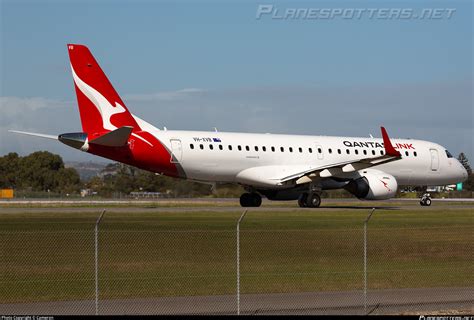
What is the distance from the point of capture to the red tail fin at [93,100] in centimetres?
3981

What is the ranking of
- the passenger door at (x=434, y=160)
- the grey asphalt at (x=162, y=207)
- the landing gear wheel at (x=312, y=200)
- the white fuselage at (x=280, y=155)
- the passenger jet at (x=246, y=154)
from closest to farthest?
the grey asphalt at (x=162, y=207) → the passenger jet at (x=246, y=154) → the white fuselage at (x=280, y=155) → the landing gear wheel at (x=312, y=200) → the passenger door at (x=434, y=160)

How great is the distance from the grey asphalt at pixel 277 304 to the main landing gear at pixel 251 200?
26.1 metres

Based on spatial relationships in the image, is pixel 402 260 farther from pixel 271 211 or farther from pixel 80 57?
pixel 80 57

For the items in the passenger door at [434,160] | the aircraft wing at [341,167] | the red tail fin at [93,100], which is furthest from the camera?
the passenger door at [434,160]

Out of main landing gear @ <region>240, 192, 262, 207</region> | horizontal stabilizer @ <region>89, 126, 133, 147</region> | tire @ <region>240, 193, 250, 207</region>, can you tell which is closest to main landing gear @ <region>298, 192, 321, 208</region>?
main landing gear @ <region>240, 192, 262, 207</region>

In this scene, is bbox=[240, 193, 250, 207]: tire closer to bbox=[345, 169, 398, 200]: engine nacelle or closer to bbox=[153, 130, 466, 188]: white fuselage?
bbox=[153, 130, 466, 188]: white fuselage

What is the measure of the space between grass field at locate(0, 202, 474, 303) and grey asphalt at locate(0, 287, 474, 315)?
739 millimetres

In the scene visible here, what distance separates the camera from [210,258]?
2214 centimetres

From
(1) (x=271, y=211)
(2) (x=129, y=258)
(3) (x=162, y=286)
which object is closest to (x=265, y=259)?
(2) (x=129, y=258)

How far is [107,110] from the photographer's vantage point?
131ft

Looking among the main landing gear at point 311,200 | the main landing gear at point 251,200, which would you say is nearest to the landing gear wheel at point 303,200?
the main landing gear at point 311,200

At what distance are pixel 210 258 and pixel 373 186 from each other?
20.9m

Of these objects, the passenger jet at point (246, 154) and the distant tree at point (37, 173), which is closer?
the passenger jet at point (246, 154)

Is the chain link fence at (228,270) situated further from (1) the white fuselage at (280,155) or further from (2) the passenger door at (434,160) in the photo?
(2) the passenger door at (434,160)
